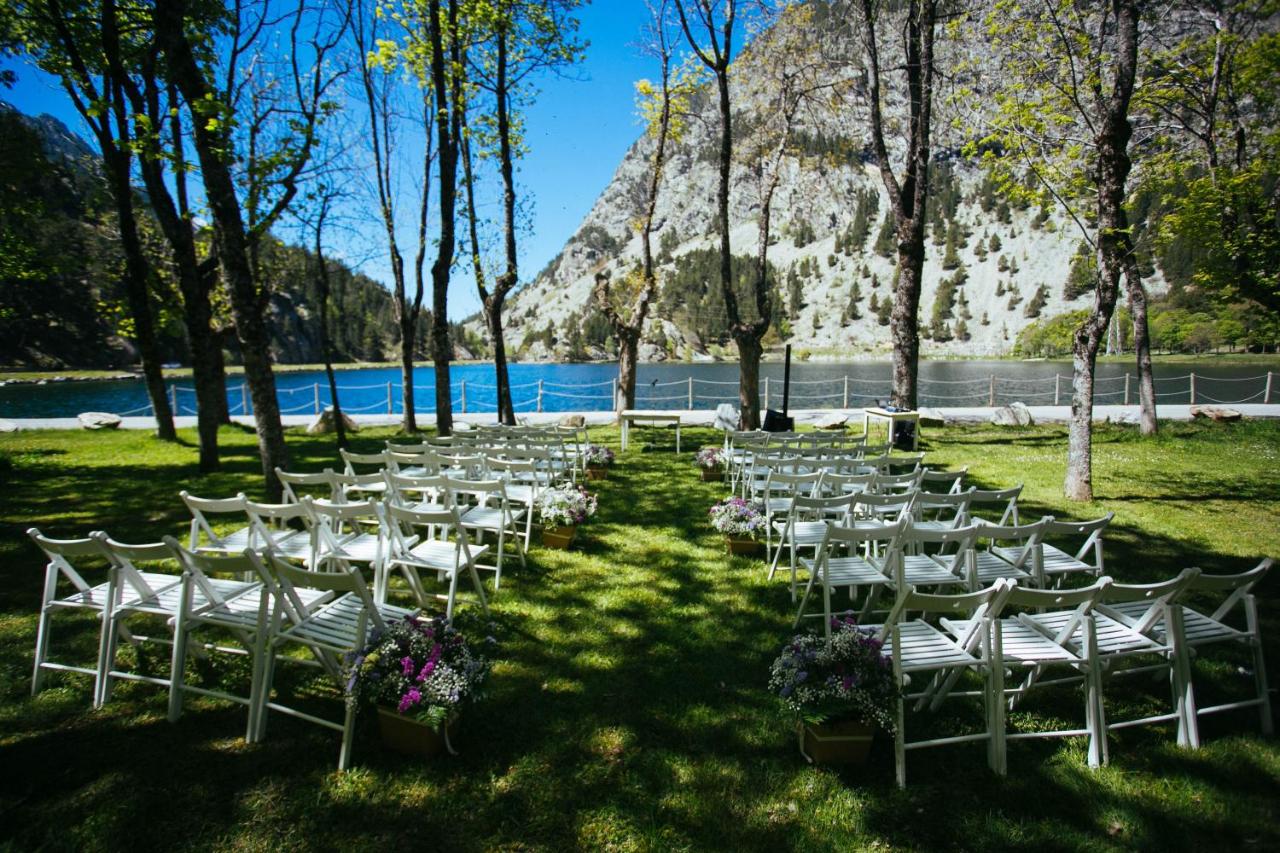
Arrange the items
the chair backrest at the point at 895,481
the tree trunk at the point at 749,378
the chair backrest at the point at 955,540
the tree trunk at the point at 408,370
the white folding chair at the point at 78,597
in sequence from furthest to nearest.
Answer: the tree trunk at the point at 408,370, the tree trunk at the point at 749,378, the chair backrest at the point at 895,481, the chair backrest at the point at 955,540, the white folding chair at the point at 78,597

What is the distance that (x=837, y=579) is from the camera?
3988mm

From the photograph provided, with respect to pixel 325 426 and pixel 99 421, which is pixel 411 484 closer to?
pixel 325 426

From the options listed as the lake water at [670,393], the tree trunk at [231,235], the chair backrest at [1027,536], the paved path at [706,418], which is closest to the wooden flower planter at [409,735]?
the chair backrest at [1027,536]

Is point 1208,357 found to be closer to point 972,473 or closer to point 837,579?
point 972,473

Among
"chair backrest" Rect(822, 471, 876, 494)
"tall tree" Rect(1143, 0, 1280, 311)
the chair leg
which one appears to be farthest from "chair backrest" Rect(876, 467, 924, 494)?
"tall tree" Rect(1143, 0, 1280, 311)

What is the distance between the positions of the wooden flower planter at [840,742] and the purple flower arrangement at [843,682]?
0.04 metres

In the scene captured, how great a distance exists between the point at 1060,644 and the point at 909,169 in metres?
11.1

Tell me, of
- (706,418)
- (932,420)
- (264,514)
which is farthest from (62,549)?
(932,420)

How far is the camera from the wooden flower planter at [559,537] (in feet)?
19.8

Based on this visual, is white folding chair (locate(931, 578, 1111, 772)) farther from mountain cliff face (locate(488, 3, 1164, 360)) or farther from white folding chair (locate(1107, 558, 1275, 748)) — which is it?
mountain cliff face (locate(488, 3, 1164, 360))

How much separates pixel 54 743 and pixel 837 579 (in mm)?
4301

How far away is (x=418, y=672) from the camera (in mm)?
2842

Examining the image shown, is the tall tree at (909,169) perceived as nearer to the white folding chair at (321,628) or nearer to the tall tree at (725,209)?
the tall tree at (725,209)

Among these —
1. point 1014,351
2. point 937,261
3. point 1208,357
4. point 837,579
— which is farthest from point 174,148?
point 937,261
